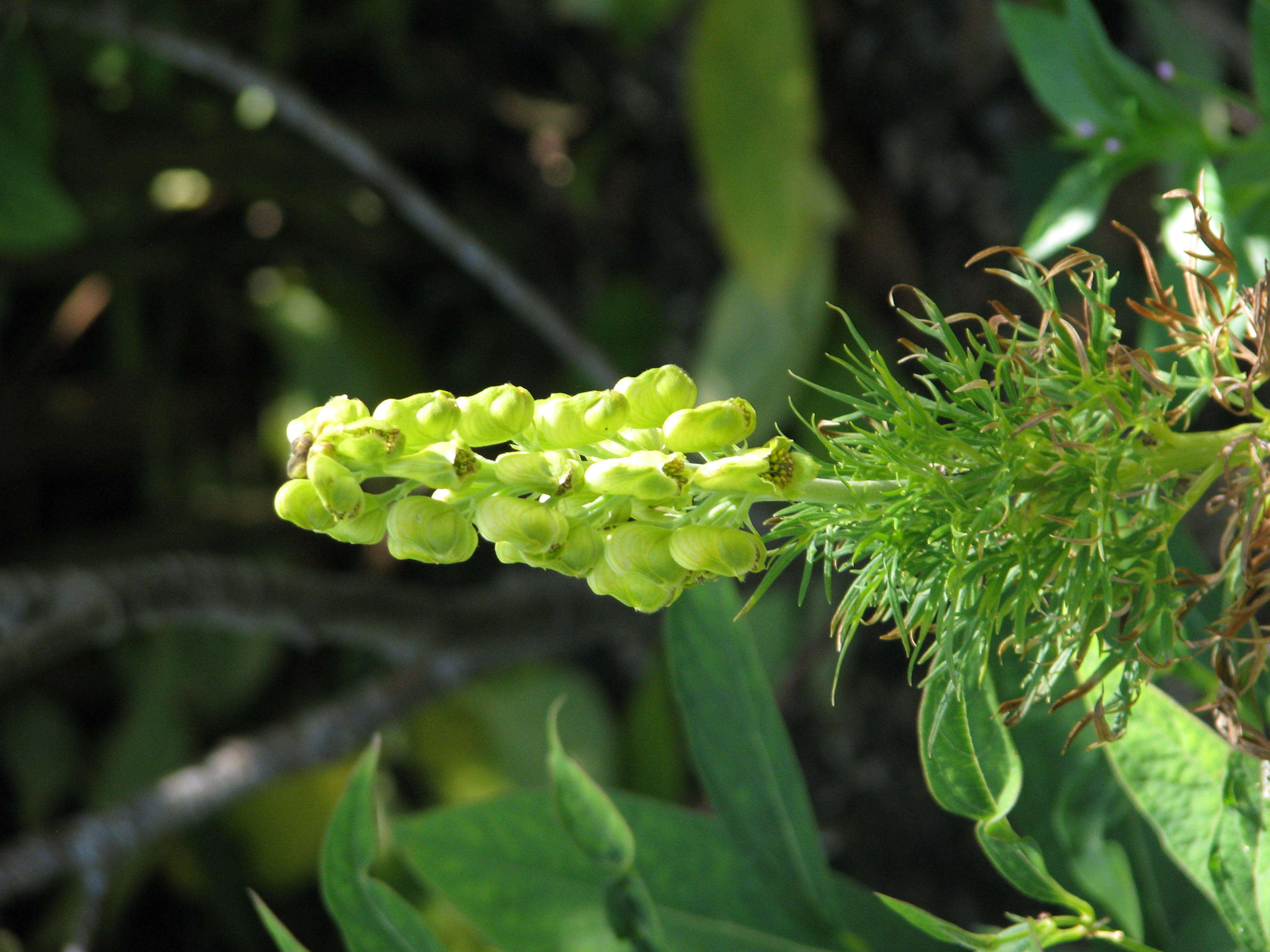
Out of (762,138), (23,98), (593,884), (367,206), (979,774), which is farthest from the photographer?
(367,206)

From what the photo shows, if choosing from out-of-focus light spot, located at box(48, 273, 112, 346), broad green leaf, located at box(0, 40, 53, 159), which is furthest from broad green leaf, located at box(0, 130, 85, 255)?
out-of-focus light spot, located at box(48, 273, 112, 346)

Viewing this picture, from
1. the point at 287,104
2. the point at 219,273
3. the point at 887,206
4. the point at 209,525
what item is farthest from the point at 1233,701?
the point at 219,273

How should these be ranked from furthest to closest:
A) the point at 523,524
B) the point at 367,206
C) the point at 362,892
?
the point at 367,206, the point at 362,892, the point at 523,524

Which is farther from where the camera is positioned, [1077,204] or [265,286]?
[265,286]

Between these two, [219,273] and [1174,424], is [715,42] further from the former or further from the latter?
[1174,424]

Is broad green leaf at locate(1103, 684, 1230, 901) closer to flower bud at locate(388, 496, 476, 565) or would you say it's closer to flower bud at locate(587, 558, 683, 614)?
flower bud at locate(587, 558, 683, 614)

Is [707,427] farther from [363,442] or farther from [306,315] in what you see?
[306,315]

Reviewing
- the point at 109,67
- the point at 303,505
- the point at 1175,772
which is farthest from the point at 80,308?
the point at 1175,772

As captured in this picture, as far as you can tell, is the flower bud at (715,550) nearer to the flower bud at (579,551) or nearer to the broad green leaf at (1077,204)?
the flower bud at (579,551)
